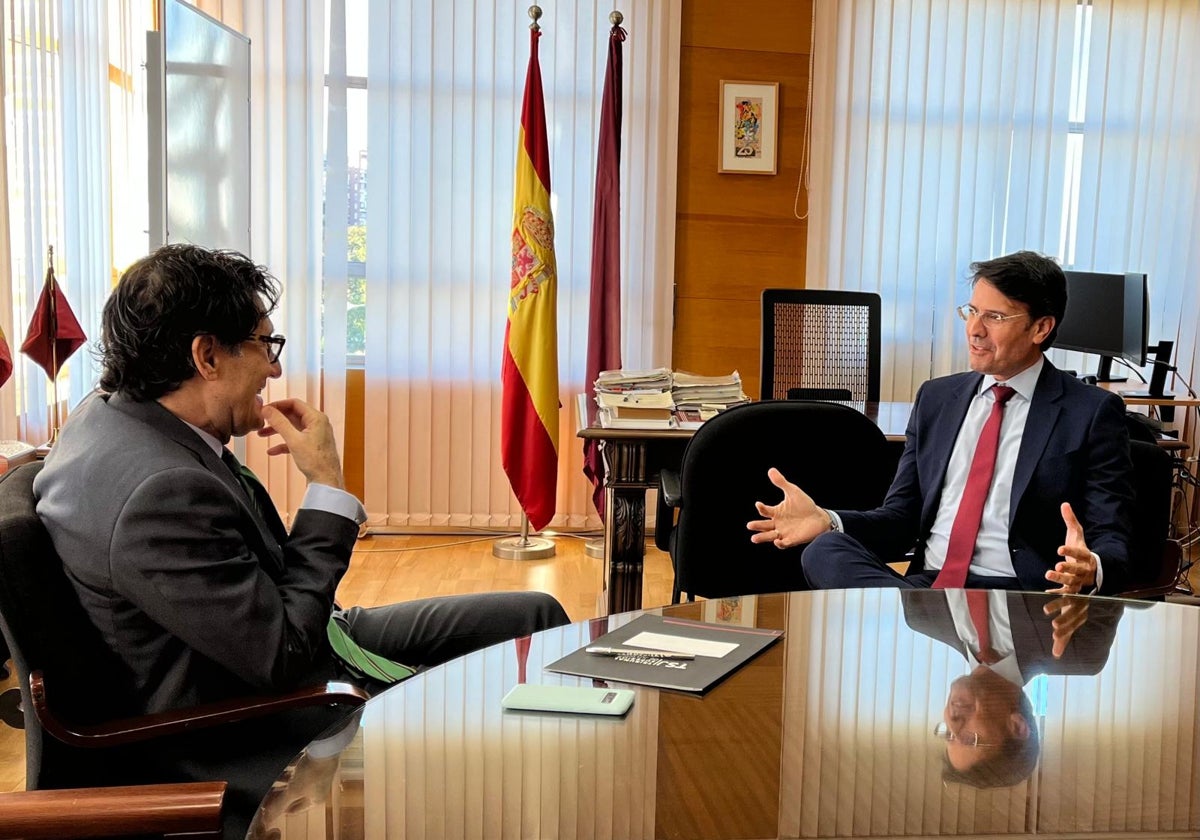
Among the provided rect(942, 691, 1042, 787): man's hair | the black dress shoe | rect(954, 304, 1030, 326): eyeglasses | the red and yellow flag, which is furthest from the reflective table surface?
the red and yellow flag

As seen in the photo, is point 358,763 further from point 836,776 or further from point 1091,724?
point 1091,724

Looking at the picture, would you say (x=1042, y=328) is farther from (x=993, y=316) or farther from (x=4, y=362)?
(x=4, y=362)

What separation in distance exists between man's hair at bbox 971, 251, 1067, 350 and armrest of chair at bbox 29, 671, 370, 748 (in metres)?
1.60

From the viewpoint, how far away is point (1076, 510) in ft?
7.70

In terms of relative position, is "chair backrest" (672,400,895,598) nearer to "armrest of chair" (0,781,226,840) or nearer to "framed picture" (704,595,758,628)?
"framed picture" (704,595,758,628)

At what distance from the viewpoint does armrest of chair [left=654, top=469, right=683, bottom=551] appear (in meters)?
2.76

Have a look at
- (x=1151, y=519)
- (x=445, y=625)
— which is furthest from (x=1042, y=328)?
(x=445, y=625)

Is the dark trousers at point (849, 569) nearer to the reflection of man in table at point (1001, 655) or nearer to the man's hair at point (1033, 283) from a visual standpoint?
the reflection of man in table at point (1001, 655)

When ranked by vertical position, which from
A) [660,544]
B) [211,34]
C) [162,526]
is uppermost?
[211,34]

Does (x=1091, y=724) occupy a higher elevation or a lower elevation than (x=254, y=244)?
lower

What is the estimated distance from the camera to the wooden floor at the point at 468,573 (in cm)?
416

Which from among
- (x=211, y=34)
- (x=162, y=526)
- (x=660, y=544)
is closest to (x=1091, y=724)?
(x=162, y=526)

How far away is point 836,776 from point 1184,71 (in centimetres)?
503

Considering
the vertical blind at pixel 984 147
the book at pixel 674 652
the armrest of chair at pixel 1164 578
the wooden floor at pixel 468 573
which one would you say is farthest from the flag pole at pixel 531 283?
the book at pixel 674 652
